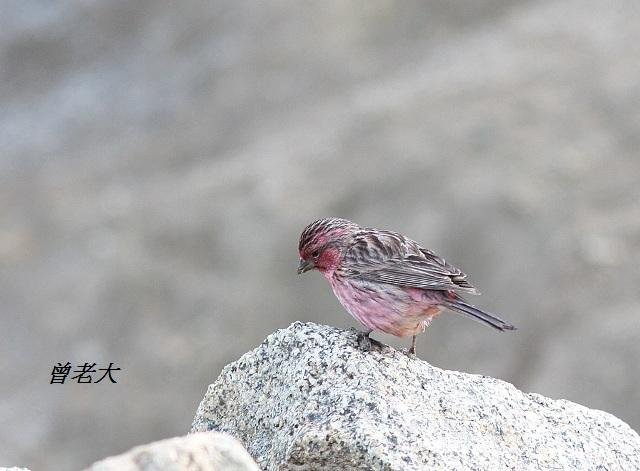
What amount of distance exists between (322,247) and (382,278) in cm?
41

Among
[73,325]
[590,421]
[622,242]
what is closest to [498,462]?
[590,421]

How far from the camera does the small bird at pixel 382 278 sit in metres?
6.50

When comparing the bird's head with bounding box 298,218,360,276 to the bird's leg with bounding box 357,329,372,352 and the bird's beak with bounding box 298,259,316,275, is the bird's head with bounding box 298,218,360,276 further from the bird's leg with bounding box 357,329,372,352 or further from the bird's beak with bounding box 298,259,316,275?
the bird's leg with bounding box 357,329,372,352

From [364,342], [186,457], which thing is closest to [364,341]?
[364,342]

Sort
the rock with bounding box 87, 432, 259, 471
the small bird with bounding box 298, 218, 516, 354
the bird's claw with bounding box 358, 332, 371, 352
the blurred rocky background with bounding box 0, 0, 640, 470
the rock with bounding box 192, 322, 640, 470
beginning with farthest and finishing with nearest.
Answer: the blurred rocky background with bounding box 0, 0, 640, 470, the small bird with bounding box 298, 218, 516, 354, the bird's claw with bounding box 358, 332, 371, 352, the rock with bounding box 192, 322, 640, 470, the rock with bounding box 87, 432, 259, 471

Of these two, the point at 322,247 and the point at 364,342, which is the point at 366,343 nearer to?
the point at 364,342

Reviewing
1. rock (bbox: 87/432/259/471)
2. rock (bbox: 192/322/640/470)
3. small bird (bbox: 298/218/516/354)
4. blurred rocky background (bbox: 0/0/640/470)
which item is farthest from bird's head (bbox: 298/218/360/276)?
blurred rocky background (bbox: 0/0/640/470)

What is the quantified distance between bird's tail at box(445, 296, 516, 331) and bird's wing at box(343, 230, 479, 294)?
0.08 metres

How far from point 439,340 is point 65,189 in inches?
294

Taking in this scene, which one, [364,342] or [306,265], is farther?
[306,265]

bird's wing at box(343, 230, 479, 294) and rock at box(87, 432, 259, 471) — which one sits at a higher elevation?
bird's wing at box(343, 230, 479, 294)

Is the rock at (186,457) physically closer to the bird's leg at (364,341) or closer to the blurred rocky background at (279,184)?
the bird's leg at (364,341)

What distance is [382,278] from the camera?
657cm

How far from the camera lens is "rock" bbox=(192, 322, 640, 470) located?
5.19 metres
